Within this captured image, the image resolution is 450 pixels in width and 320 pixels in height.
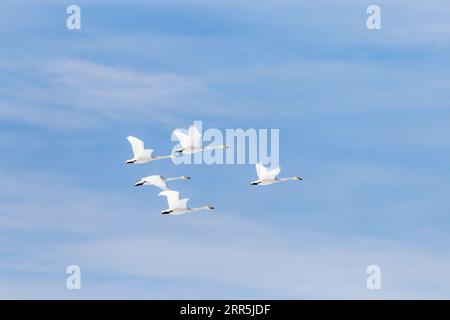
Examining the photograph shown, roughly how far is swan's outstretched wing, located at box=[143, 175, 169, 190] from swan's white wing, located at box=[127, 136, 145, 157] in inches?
144

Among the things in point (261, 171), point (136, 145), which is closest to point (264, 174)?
point (261, 171)

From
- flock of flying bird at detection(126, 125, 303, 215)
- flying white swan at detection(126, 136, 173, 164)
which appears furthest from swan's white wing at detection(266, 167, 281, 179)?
flying white swan at detection(126, 136, 173, 164)

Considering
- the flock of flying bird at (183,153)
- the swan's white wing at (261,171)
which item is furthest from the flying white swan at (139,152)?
the swan's white wing at (261,171)

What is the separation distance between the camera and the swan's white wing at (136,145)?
175000mm

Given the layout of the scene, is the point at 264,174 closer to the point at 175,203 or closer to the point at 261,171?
the point at 261,171

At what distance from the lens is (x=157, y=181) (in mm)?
178500

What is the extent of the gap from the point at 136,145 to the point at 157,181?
567 cm

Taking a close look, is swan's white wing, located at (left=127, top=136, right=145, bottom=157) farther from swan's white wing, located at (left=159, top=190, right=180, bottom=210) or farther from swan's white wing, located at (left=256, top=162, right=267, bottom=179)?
swan's white wing, located at (left=256, top=162, right=267, bottom=179)

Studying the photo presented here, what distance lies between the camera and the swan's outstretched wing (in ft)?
584
